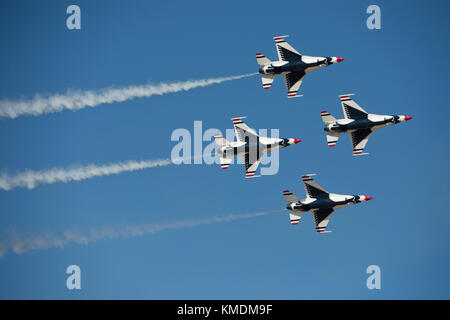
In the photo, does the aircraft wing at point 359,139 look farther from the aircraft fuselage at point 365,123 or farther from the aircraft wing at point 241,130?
the aircraft wing at point 241,130

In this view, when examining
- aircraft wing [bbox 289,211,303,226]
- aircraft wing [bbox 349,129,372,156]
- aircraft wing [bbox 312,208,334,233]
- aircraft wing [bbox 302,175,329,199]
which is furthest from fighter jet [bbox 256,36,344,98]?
aircraft wing [bbox 312,208,334,233]

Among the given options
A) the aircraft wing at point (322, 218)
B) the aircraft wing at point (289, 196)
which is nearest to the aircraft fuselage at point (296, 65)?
the aircraft wing at point (289, 196)

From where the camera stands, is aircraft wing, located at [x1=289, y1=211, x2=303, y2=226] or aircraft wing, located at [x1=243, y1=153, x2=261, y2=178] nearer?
aircraft wing, located at [x1=289, y1=211, x2=303, y2=226]

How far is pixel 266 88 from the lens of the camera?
106 m

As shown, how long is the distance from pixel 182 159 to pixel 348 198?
18.6 metres

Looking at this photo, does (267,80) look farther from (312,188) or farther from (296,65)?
(312,188)

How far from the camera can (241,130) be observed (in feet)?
349

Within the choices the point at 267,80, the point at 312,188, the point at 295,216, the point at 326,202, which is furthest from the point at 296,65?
the point at 295,216

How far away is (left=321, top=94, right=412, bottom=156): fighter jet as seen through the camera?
106 metres

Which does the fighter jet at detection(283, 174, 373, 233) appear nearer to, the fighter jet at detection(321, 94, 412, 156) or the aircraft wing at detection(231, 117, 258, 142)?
the fighter jet at detection(321, 94, 412, 156)

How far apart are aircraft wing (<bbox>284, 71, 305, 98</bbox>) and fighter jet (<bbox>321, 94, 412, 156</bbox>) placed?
4.28 metres

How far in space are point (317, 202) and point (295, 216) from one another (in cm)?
281
